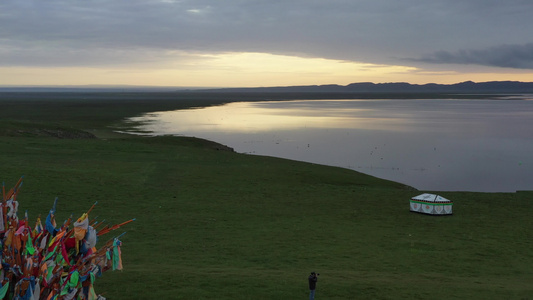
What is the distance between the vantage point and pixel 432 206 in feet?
135

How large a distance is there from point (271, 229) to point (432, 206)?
1418 cm

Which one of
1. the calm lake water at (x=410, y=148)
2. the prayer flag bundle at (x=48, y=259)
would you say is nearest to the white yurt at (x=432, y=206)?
the calm lake water at (x=410, y=148)

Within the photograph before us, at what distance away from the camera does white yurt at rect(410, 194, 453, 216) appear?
41.2 m

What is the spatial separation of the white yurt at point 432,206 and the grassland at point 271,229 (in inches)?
32.3

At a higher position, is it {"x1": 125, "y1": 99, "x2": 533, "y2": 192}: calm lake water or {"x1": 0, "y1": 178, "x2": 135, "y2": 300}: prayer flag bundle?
{"x1": 0, "y1": 178, "x2": 135, "y2": 300}: prayer flag bundle

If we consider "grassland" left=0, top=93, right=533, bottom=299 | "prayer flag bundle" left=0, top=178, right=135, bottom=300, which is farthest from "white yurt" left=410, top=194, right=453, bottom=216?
"prayer flag bundle" left=0, top=178, right=135, bottom=300

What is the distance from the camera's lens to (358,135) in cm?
12725

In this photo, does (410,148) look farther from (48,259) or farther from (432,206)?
(48,259)

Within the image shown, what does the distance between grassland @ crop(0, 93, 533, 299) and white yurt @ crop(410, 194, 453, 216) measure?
32.3 inches

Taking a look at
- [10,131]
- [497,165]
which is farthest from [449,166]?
[10,131]

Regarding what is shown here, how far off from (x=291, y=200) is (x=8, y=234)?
32.7 metres

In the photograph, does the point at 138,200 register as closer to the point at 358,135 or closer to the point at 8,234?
the point at 8,234

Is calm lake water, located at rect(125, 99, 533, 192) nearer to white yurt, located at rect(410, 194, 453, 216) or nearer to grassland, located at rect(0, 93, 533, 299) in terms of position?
grassland, located at rect(0, 93, 533, 299)

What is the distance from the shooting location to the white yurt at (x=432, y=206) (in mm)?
41156
